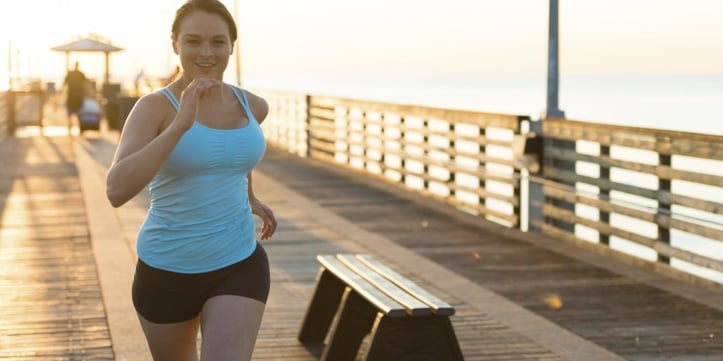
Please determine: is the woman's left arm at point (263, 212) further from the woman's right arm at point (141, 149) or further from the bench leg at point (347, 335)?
the bench leg at point (347, 335)

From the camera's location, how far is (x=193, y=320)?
4301mm

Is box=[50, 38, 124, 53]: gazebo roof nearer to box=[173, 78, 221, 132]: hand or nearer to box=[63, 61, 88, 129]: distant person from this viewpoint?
box=[63, 61, 88, 129]: distant person

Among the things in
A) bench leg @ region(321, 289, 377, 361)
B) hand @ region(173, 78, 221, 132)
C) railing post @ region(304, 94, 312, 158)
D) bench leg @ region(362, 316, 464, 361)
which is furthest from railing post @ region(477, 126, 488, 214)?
hand @ region(173, 78, 221, 132)

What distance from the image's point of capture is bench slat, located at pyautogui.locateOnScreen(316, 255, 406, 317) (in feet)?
19.2

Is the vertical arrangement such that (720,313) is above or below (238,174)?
below

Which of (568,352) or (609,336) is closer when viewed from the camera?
(568,352)

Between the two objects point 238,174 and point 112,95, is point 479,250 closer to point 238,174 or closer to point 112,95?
point 238,174

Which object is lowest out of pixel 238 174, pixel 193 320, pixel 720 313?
pixel 720 313

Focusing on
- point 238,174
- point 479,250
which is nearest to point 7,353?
point 238,174

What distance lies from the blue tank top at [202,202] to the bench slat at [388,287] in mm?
1773

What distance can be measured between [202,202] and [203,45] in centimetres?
48

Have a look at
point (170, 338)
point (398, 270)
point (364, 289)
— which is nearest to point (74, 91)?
point (398, 270)

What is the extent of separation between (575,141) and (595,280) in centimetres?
275

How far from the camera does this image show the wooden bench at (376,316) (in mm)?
5910
